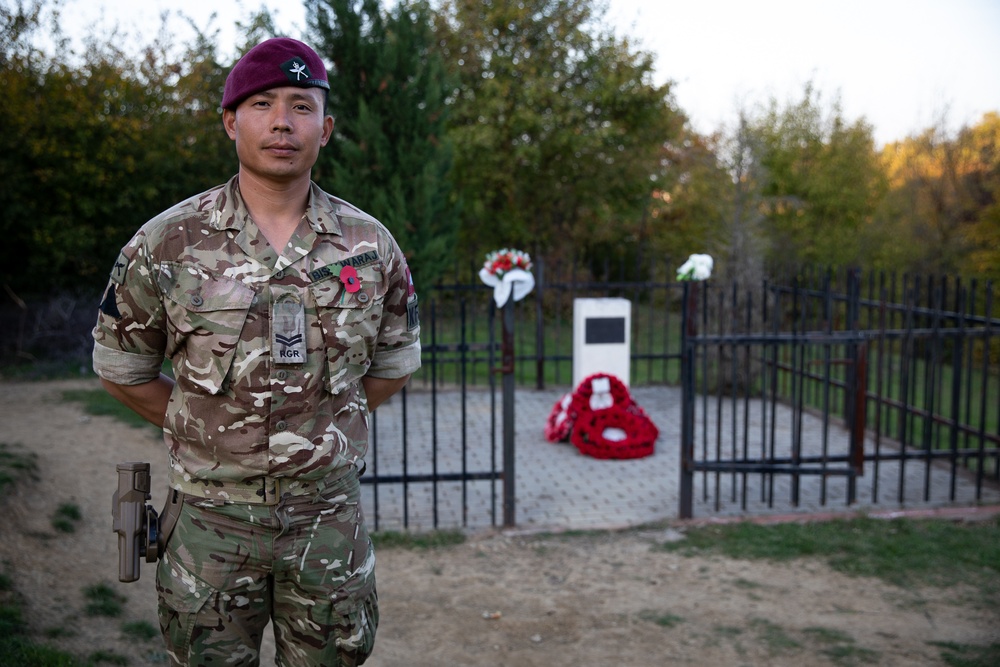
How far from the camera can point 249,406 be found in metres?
2.36

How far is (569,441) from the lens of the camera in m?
9.38

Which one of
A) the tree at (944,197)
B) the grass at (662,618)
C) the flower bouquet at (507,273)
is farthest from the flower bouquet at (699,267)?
the tree at (944,197)

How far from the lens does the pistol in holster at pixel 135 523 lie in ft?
8.11

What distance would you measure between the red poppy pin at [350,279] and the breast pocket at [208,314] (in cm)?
25

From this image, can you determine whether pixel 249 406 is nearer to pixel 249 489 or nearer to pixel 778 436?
pixel 249 489

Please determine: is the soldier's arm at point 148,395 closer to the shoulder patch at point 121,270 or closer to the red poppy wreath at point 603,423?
the shoulder patch at point 121,270

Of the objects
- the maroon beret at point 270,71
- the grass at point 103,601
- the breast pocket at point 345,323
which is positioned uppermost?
the maroon beret at point 270,71

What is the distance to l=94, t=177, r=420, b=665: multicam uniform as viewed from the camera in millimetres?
2348

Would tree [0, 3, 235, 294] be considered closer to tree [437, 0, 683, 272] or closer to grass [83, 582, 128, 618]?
tree [437, 0, 683, 272]

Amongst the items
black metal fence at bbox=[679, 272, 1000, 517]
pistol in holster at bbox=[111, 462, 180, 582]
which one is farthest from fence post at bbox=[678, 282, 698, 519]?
pistol in holster at bbox=[111, 462, 180, 582]

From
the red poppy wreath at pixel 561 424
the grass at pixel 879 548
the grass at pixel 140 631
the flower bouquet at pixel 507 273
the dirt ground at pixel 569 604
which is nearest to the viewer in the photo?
the grass at pixel 140 631

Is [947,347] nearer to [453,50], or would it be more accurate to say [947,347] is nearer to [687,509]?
[453,50]

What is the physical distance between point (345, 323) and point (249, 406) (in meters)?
0.33

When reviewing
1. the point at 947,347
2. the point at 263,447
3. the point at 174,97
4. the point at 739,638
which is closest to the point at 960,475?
Answer: the point at 739,638
